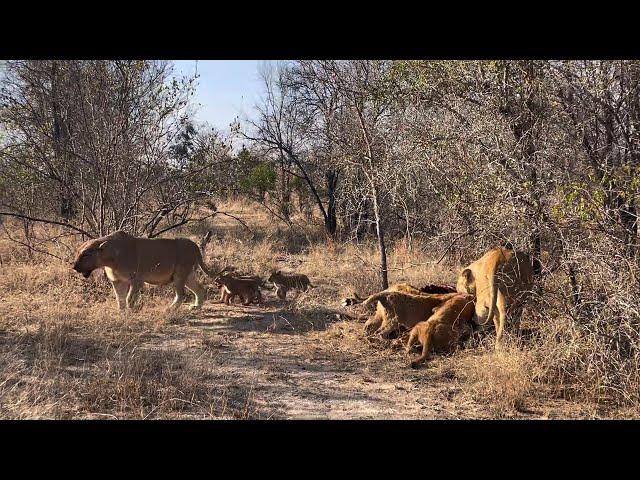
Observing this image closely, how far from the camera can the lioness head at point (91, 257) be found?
828 cm

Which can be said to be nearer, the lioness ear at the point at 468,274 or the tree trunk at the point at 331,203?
the lioness ear at the point at 468,274

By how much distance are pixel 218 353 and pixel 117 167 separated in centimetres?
531

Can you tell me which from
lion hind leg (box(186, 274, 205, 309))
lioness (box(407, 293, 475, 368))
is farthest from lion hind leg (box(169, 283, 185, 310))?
lioness (box(407, 293, 475, 368))

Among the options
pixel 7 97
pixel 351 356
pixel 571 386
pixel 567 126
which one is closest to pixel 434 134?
pixel 567 126

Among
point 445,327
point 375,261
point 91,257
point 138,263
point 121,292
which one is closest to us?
point 445,327

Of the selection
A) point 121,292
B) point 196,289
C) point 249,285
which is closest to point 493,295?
point 249,285

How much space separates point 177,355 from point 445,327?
330 cm

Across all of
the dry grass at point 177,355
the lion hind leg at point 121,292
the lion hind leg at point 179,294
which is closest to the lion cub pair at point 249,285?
the dry grass at point 177,355

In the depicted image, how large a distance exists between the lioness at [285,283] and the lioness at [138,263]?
4.34 ft

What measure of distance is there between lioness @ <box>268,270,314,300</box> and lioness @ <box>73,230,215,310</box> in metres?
1.32

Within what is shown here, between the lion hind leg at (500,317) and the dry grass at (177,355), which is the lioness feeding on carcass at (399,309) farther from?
the lion hind leg at (500,317)

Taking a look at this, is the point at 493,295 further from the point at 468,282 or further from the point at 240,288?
the point at 240,288

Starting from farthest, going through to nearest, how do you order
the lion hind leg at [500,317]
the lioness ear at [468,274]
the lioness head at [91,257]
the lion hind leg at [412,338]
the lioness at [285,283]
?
the lioness at [285,283]
the lioness head at [91,257]
the lioness ear at [468,274]
the lion hind leg at [412,338]
the lion hind leg at [500,317]

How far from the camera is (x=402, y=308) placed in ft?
23.6
